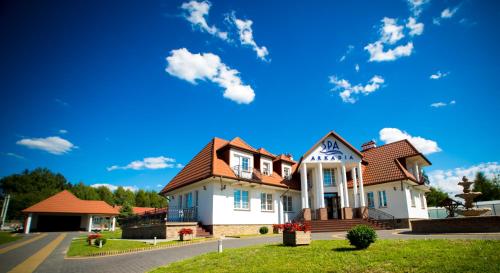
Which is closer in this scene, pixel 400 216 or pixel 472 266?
pixel 472 266

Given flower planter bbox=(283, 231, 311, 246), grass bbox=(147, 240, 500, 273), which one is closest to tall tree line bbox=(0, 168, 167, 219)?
flower planter bbox=(283, 231, 311, 246)

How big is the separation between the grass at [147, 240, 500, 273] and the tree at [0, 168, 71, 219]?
7813 cm

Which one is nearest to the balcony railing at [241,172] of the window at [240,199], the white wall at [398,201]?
the window at [240,199]

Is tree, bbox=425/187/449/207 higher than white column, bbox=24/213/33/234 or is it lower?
higher

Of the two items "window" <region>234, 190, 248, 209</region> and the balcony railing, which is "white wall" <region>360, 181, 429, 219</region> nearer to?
the balcony railing

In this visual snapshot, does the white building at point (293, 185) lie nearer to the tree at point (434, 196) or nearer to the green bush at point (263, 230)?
the green bush at point (263, 230)

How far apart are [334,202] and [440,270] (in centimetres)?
2299

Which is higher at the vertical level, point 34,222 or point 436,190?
point 436,190

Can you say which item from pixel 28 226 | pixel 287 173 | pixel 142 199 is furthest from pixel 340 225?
Result: pixel 142 199

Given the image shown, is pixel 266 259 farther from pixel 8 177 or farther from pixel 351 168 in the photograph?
pixel 8 177

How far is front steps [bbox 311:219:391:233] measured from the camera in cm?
2330

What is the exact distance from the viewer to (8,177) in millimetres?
78812

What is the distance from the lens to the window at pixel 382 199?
87.5 ft

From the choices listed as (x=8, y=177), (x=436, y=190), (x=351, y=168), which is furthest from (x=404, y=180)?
(x=8, y=177)
